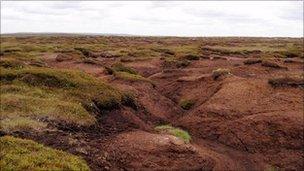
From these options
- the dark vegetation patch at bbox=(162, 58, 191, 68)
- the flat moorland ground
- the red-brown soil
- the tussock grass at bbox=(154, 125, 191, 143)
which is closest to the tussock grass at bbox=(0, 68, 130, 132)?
the flat moorland ground

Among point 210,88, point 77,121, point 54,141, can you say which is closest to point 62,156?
point 54,141

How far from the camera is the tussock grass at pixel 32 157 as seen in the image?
14403 mm

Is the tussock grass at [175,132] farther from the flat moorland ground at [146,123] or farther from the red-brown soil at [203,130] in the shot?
the red-brown soil at [203,130]

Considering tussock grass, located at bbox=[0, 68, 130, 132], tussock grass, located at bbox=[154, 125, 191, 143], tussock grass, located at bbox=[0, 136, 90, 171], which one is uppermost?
tussock grass, located at bbox=[0, 68, 130, 132]

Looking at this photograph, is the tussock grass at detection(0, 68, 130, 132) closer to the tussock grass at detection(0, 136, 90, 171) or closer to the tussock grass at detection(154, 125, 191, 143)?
the tussock grass at detection(0, 136, 90, 171)

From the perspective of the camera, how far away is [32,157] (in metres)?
15.1

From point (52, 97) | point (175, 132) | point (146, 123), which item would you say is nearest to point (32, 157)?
point (52, 97)

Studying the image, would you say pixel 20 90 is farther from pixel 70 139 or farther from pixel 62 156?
pixel 62 156

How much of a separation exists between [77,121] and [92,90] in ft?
16.7

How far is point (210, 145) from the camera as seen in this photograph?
875 inches

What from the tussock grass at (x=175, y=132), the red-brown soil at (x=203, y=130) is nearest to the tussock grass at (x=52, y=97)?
the red-brown soil at (x=203, y=130)

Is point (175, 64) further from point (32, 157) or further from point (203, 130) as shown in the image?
point (32, 157)

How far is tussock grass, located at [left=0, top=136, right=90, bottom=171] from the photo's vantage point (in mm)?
14403

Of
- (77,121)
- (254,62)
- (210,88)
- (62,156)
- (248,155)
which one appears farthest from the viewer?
(254,62)
